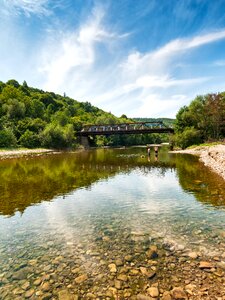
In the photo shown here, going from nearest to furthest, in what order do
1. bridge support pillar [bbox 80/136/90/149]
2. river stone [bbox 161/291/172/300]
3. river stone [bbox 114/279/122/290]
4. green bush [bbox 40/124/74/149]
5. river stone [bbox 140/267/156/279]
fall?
river stone [bbox 161/291/172/300]
river stone [bbox 114/279/122/290]
river stone [bbox 140/267/156/279]
green bush [bbox 40/124/74/149]
bridge support pillar [bbox 80/136/90/149]

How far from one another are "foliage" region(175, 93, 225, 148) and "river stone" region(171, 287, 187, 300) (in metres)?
73.0

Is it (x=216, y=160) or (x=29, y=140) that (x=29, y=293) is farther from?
(x=29, y=140)

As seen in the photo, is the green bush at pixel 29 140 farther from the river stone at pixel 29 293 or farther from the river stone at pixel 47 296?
the river stone at pixel 47 296

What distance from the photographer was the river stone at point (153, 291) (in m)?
6.56

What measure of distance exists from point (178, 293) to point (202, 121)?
80.6 m

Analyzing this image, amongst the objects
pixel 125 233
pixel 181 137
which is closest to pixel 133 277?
pixel 125 233

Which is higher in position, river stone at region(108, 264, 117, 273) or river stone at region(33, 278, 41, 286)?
river stone at region(108, 264, 117, 273)

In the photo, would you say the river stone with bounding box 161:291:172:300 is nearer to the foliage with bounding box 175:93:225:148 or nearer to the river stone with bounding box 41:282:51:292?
the river stone with bounding box 41:282:51:292

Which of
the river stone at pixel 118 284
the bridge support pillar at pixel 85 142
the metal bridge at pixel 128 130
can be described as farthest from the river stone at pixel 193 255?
the bridge support pillar at pixel 85 142

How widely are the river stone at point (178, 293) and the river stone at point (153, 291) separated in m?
0.46

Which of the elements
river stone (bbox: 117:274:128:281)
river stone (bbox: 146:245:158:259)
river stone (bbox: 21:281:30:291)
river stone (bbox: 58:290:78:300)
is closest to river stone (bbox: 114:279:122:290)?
river stone (bbox: 117:274:128:281)

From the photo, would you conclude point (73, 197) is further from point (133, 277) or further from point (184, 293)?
point (184, 293)

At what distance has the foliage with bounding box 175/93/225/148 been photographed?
7294 centimetres

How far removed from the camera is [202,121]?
8000 cm
